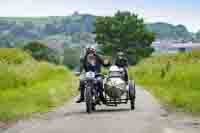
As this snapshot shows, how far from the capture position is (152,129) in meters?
15.3

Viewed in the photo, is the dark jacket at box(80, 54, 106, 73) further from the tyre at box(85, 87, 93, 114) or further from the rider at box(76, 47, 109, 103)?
the tyre at box(85, 87, 93, 114)

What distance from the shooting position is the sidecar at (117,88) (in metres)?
21.0

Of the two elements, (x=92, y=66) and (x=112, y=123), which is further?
(x=92, y=66)

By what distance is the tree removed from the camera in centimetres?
10788

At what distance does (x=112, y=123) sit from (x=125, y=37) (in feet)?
305

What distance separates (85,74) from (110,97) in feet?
3.66

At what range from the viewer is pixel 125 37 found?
10950cm

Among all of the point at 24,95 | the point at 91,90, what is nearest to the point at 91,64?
the point at 91,90

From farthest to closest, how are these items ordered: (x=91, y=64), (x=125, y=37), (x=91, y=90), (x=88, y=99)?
1. (x=125, y=37)
2. (x=91, y=64)
3. (x=91, y=90)
4. (x=88, y=99)

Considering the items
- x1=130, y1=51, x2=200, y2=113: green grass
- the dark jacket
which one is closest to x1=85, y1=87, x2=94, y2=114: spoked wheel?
the dark jacket

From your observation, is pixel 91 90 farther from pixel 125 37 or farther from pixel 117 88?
pixel 125 37

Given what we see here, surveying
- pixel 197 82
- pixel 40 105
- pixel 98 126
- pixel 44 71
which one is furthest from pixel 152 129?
pixel 44 71

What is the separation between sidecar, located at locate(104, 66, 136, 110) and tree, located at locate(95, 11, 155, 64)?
3348 inches

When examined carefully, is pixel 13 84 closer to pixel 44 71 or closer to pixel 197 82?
pixel 197 82
